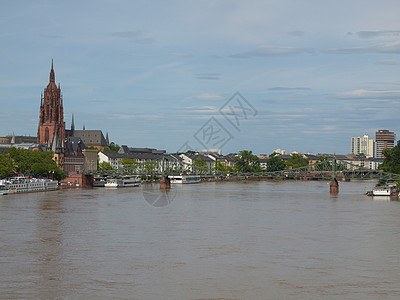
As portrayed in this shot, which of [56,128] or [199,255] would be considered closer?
[199,255]

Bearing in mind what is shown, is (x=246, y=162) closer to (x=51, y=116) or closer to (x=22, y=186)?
(x=51, y=116)

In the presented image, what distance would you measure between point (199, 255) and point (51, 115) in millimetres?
122467

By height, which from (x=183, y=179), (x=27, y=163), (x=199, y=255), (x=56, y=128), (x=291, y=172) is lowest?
(x=199, y=255)

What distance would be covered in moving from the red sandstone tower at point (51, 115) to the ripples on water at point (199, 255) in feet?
332

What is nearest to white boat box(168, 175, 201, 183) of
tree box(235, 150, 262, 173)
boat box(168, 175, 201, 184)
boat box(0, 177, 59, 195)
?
boat box(168, 175, 201, 184)

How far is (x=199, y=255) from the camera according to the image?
25.7m

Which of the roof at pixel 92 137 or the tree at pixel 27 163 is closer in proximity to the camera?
the tree at pixel 27 163

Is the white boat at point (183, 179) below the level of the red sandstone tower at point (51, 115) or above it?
below

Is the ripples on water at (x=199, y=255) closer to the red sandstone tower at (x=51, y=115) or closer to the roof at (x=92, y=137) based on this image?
the red sandstone tower at (x=51, y=115)

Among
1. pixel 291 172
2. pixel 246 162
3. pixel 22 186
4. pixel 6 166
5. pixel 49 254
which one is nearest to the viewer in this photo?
pixel 49 254

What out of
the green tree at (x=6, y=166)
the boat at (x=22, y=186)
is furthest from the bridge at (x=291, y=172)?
the boat at (x=22, y=186)

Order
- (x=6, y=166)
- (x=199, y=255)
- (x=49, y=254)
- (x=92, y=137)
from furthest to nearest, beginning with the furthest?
(x=92, y=137) → (x=6, y=166) → (x=199, y=255) → (x=49, y=254)

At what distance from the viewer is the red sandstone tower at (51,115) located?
141m

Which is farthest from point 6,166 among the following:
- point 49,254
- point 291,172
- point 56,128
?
point 49,254
